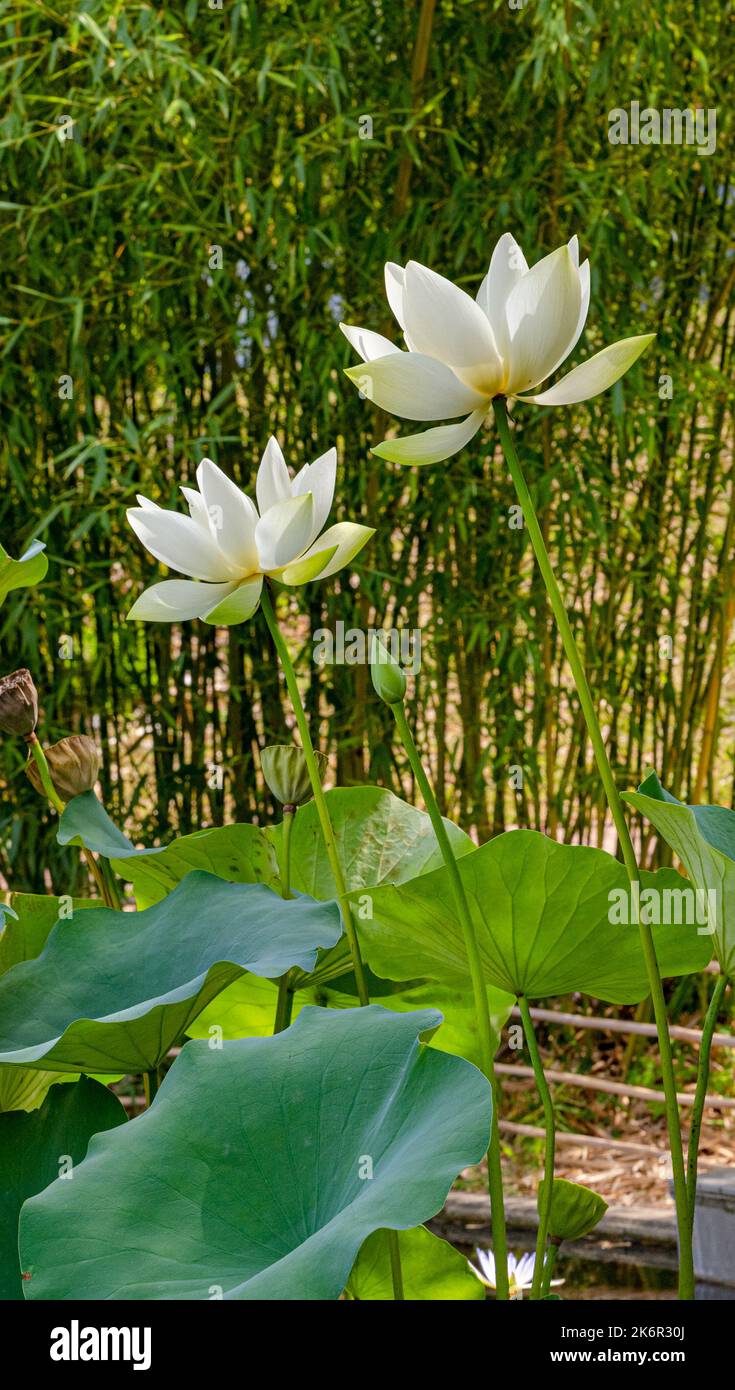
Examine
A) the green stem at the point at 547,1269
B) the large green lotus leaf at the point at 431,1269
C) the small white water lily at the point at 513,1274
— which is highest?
the green stem at the point at 547,1269

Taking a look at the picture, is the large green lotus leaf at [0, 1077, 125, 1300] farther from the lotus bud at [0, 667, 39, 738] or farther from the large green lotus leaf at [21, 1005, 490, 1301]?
the lotus bud at [0, 667, 39, 738]

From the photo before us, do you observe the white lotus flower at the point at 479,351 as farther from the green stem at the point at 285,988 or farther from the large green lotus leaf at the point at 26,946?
the large green lotus leaf at the point at 26,946

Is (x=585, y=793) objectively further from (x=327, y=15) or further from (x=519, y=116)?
(x=327, y=15)

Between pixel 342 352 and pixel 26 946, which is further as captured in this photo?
pixel 342 352

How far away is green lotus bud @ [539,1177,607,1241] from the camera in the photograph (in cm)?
59

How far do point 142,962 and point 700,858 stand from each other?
0.30 m

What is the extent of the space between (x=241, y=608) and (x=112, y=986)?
0.71 feet

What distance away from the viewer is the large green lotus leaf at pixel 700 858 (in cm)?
52

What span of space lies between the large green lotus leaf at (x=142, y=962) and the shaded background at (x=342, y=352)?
5.34ft

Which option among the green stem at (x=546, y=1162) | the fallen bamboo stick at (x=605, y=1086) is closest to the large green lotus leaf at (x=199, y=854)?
the green stem at (x=546, y=1162)

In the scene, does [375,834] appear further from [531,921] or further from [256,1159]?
[256,1159]

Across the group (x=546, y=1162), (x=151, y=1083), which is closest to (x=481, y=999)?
(x=546, y=1162)

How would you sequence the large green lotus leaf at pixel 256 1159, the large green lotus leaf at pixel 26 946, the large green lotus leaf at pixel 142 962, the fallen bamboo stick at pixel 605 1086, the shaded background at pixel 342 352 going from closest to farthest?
the large green lotus leaf at pixel 256 1159 < the large green lotus leaf at pixel 142 962 < the large green lotus leaf at pixel 26 946 < the shaded background at pixel 342 352 < the fallen bamboo stick at pixel 605 1086

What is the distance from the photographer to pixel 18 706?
659 mm
